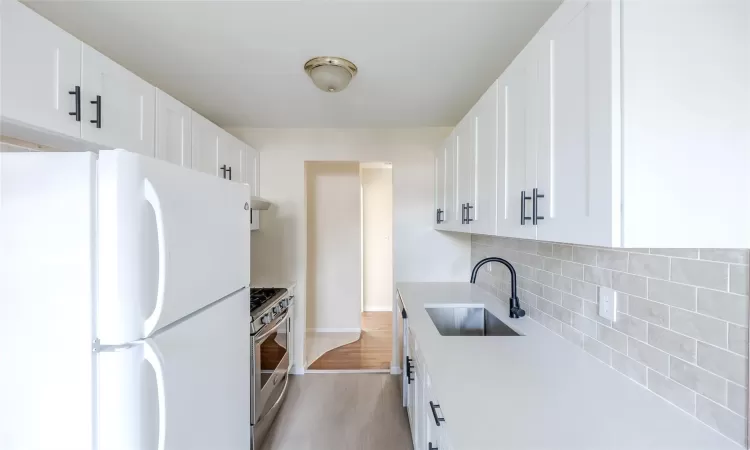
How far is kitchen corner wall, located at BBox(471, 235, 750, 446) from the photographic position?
0.81m

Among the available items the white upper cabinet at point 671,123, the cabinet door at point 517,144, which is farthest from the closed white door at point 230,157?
the white upper cabinet at point 671,123

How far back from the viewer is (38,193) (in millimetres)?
833

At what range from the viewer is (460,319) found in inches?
86.8

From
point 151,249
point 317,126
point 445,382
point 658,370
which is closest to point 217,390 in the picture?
point 151,249

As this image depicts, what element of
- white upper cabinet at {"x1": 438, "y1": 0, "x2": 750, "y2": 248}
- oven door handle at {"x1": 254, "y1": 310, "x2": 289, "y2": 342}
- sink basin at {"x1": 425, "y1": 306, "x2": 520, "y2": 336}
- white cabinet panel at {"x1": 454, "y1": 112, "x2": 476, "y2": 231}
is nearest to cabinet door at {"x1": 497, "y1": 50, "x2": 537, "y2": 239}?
white upper cabinet at {"x1": 438, "y1": 0, "x2": 750, "y2": 248}

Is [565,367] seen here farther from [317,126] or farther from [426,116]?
[317,126]

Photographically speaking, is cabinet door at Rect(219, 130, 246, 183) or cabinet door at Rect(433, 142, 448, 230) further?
cabinet door at Rect(433, 142, 448, 230)

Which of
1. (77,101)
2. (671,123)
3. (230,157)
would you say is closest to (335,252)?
(230,157)

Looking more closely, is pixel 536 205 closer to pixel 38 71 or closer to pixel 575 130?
pixel 575 130

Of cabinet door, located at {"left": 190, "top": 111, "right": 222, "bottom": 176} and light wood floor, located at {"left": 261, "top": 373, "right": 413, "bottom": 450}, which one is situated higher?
cabinet door, located at {"left": 190, "top": 111, "right": 222, "bottom": 176}

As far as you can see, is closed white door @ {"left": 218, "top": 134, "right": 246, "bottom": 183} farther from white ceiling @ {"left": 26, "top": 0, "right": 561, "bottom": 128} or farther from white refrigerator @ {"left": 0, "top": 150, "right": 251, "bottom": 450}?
white refrigerator @ {"left": 0, "top": 150, "right": 251, "bottom": 450}

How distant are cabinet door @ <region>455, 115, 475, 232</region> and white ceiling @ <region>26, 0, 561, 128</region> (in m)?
0.34

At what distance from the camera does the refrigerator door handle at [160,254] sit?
2.91 feet

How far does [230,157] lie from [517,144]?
216 centimetres
